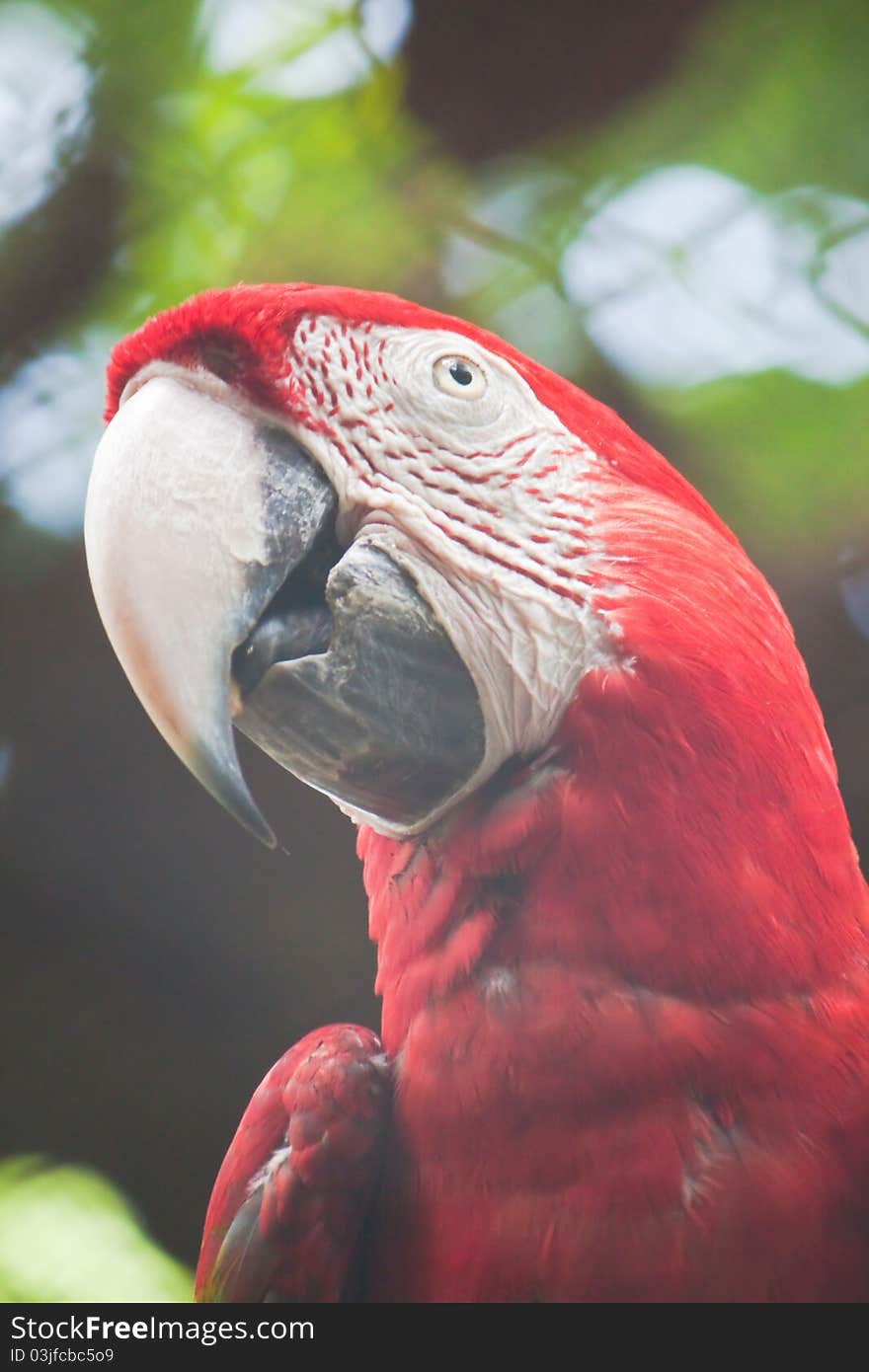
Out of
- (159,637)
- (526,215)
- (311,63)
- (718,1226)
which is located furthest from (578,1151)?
(311,63)

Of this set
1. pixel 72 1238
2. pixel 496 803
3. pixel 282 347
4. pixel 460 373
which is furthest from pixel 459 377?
pixel 72 1238

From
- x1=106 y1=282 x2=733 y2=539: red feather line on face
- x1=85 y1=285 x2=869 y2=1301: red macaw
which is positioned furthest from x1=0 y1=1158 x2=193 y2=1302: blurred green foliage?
x1=106 y1=282 x2=733 y2=539: red feather line on face

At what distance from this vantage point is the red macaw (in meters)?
0.60

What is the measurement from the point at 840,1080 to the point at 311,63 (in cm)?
89

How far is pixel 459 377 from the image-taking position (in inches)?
28.2

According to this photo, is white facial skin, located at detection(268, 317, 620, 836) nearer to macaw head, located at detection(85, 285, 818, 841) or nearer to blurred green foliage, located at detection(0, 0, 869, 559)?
macaw head, located at detection(85, 285, 818, 841)

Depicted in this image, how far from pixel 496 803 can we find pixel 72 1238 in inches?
21.9

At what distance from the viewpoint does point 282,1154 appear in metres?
0.70

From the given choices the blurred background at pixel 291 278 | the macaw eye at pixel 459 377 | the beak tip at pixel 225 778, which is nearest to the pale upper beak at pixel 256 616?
the beak tip at pixel 225 778

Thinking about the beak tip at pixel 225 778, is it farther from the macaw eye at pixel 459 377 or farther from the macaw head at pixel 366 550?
the macaw eye at pixel 459 377

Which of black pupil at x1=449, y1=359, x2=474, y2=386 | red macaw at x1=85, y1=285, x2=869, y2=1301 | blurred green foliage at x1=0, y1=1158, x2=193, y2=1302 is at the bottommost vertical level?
blurred green foliage at x1=0, y1=1158, x2=193, y2=1302

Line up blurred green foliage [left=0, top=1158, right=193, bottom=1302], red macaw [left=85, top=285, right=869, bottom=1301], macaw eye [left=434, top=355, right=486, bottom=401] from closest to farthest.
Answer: red macaw [left=85, top=285, right=869, bottom=1301], macaw eye [left=434, top=355, right=486, bottom=401], blurred green foliage [left=0, top=1158, right=193, bottom=1302]

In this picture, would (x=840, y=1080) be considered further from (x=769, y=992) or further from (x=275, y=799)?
(x=275, y=799)
